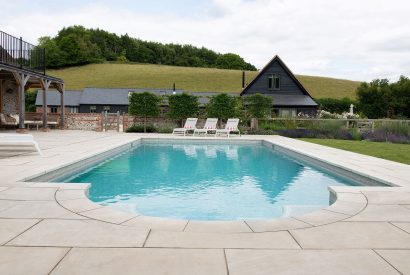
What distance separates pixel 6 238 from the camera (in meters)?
2.98

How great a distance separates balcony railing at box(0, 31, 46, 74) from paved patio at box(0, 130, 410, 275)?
A: 44.1 ft

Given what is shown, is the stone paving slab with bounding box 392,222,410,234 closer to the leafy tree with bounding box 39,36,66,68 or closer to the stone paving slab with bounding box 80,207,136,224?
the stone paving slab with bounding box 80,207,136,224

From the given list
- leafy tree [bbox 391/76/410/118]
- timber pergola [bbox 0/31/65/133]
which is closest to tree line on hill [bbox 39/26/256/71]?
leafy tree [bbox 391/76/410/118]

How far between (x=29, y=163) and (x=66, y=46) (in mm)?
66062

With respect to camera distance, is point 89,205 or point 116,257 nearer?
point 116,257

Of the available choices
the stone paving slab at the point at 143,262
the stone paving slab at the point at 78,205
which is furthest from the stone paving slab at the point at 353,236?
the stone paving slab at the point at 78,205

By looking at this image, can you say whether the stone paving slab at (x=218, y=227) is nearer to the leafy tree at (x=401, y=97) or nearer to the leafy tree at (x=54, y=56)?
the leafy tree at (x=401, y=97)

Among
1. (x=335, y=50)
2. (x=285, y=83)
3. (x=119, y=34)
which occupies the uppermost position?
(x=119, y=34)

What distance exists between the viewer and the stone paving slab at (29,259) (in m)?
2.38

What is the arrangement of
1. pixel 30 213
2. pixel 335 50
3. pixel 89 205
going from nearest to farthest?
pixel 30 213 < pixel 89 205 < pixel 335 50

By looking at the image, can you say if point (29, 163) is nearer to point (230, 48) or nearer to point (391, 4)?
point (391, 4)

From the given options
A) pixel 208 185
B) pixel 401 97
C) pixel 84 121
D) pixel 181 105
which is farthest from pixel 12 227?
pixel 401 97

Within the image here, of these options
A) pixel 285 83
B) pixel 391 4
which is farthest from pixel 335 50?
pixel 391 4

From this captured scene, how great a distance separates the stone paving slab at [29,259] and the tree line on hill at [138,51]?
7003cm
